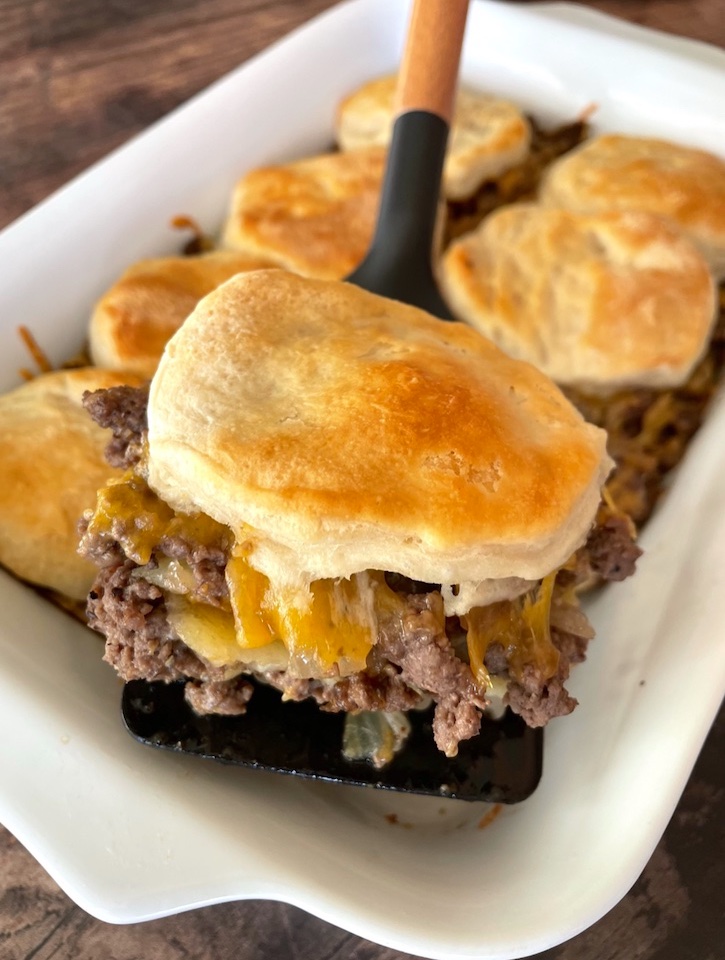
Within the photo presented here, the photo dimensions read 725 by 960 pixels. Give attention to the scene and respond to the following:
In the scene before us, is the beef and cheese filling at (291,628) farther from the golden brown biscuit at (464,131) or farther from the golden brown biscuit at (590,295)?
the golden brown biscuit at (464,131)

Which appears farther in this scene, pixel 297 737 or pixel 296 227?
pixel 296 227

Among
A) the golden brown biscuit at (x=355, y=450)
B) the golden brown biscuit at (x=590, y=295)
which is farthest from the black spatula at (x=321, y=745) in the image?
the golden brown biscuit at (x=590, y=295)

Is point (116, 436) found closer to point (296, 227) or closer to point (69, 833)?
point (69, 833)

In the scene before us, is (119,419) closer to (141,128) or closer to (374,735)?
(374,735)

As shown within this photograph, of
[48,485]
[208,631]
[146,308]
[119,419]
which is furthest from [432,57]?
[208,631]

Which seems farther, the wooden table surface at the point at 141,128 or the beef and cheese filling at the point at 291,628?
the wooden table surface at the point at 141,128

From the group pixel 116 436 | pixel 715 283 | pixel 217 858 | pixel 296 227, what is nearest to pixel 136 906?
pixel 217 858

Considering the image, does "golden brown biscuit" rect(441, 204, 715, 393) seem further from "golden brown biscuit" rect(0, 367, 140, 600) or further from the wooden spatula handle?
"golden brown biscuit" rect(0, 367, 140, 600)

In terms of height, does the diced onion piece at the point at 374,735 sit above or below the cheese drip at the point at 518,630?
below
